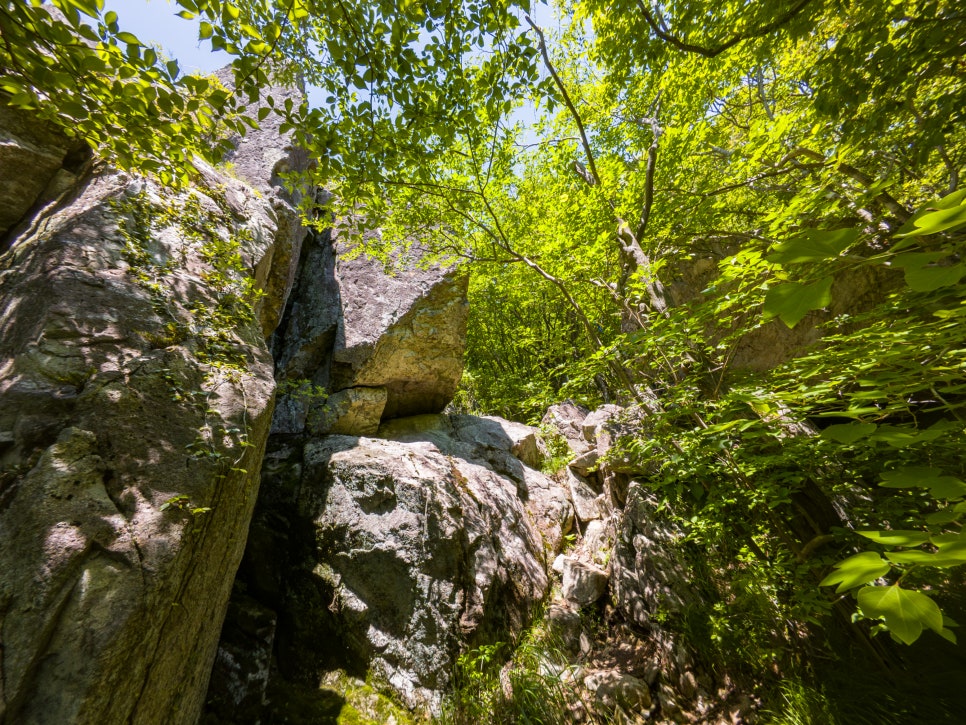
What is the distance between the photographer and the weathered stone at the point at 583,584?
174 inches

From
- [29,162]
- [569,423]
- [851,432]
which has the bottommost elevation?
[851,432]

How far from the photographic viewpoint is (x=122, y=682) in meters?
1.95

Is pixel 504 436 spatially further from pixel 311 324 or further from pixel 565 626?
pixel 311 324

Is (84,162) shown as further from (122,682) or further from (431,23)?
(122,682)

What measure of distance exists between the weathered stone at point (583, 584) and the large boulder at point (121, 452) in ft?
12.1

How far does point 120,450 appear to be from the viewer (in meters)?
2.36

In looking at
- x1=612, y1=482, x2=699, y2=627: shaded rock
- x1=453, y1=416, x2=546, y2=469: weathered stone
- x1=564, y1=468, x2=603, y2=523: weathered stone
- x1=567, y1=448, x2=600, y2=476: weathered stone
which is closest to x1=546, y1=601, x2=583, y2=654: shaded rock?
x1=612, y1=482, x2=699, y2=627: shaded rock

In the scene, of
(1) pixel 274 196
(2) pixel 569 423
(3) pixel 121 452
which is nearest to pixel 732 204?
(2) pixel 569 423

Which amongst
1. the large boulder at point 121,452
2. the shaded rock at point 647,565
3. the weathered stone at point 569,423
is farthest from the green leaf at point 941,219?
the weathered stone at point 569,423

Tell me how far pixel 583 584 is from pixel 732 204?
18.8 feet

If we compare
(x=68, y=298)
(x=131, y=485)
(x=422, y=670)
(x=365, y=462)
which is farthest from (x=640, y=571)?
(x=68, y=298)

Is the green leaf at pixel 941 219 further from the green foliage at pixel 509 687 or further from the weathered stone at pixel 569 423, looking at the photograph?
the weathered stone at pixel 569 423

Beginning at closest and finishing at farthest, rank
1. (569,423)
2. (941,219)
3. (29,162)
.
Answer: (941,219)
(29,162)
(569,423)

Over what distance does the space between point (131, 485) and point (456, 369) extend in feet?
17.4
